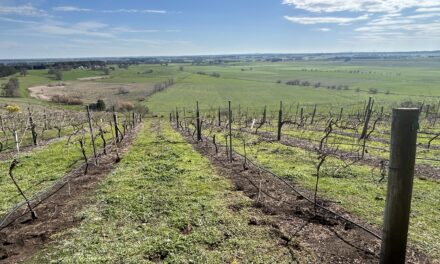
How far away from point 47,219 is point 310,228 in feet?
21.9

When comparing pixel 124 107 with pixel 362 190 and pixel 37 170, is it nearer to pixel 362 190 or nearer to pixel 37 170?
pixel 37 170

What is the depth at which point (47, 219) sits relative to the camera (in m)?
8.47

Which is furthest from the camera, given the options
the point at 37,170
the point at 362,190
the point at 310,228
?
the point at 37,170

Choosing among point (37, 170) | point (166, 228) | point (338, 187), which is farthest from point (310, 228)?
point (37, 170)

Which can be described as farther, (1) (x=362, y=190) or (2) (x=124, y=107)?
(2) (x=124, y=107)

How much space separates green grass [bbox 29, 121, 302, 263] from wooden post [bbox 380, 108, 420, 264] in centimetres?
269

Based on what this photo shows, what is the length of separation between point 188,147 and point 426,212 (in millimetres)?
12399

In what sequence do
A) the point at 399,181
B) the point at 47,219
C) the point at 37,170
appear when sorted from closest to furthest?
the point at 399,181, the point at 47,219, the point at 37,170

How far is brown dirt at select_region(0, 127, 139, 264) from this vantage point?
275 inches

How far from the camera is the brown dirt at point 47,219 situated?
22.9 feet

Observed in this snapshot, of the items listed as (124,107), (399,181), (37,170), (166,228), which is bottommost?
(124,107)

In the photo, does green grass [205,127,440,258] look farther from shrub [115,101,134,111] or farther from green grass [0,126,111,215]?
shrub [115,101,134,111]

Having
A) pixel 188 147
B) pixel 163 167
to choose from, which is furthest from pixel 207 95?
pixel 163 167

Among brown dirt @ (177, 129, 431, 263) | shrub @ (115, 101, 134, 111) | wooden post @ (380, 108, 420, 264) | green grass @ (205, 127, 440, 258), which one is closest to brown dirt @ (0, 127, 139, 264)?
brown dirt @ (177, 129, 431, 263)
